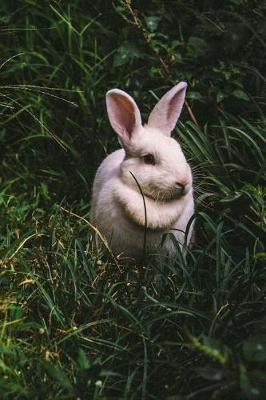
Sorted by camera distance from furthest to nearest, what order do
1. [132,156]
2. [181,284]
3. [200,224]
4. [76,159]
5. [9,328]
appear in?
[76,159], [200,224], [132,156], [181,284], [9,328]

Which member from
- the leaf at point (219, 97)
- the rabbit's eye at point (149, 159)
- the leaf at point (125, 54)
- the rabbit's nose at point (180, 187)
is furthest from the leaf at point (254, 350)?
the leaf at point (125, 54)

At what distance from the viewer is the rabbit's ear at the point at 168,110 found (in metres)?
3.99

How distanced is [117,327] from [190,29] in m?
2.36

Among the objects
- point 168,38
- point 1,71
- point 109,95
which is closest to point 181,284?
point 109,95

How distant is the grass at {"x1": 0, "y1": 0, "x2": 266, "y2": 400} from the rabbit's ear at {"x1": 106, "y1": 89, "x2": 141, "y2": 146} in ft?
1.10

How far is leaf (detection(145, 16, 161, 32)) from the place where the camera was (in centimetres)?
471

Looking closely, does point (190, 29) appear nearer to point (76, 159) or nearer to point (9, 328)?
point (76, 159)

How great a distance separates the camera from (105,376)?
3.08 metres

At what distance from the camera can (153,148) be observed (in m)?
3.87

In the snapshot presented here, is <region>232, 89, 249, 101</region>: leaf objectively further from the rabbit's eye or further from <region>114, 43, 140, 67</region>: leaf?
the rabbit's eye

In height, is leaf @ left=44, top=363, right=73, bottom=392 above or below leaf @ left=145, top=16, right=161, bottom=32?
below

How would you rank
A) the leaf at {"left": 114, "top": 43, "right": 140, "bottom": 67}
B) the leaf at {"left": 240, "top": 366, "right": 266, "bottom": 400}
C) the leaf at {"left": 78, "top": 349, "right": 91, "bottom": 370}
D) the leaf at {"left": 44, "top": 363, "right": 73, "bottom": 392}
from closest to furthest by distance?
the leaf at {"left": 240, "top": 366, "right": 266, "bottom": 400}
the leaf at {"left": 44, "top": 363, "right": 73, "bottom": 392}
the leaf at {"left": 78, "top": 349, "right": 91, "bottom": 370}
the leaf at {"left": 114, "top": 43, "right": 140, "bottom": 67}

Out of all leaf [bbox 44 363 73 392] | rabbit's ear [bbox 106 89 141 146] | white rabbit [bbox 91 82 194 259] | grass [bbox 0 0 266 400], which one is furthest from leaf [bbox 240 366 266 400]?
rabbit's ear [bbox 106 89 141 146]

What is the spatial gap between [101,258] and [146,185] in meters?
0.46
